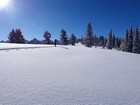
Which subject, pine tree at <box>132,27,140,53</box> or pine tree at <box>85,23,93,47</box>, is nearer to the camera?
pine tree at <box>85,23,93,47</box>

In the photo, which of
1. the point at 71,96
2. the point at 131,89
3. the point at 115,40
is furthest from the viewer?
the point at 115,40

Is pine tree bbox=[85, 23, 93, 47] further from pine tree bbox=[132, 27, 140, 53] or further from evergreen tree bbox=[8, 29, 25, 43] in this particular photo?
evergreen tree bbox=[8, 29, 25, 43]

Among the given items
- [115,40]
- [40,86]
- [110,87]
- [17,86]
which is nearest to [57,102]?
[40,86]

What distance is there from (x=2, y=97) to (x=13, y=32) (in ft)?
174

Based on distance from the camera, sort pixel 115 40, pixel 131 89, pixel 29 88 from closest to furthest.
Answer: pixel 29 88 < pixel 131 89 < pixel 115 40

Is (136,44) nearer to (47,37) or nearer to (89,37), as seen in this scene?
(89,37)

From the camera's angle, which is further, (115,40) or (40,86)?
→ (115,40)

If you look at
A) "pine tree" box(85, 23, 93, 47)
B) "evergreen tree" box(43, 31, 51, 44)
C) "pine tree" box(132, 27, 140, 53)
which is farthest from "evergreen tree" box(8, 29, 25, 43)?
"pine tree" box(132, 27, 140, 53)

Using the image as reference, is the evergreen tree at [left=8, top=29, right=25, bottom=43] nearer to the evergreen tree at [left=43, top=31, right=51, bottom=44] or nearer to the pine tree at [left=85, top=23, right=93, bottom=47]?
the evergreen tree at [left=43, top=31, right=51, bottom=44]

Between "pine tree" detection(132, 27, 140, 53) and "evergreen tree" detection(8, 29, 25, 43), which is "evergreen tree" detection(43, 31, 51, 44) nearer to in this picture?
"evergreen tree" detection(8, 29, 25, 43)

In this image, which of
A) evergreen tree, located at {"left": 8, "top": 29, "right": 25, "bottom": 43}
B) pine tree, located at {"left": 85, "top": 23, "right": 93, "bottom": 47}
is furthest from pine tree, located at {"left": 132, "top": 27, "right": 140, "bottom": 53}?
evergreen tree, located at {"left": 8, "top": 29, "right": 25, "bottom": 43}

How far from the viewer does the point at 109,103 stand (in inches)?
113

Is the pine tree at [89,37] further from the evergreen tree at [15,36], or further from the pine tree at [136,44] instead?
the evergreen tree at [15,36]

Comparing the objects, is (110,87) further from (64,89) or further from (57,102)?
(57,102)
